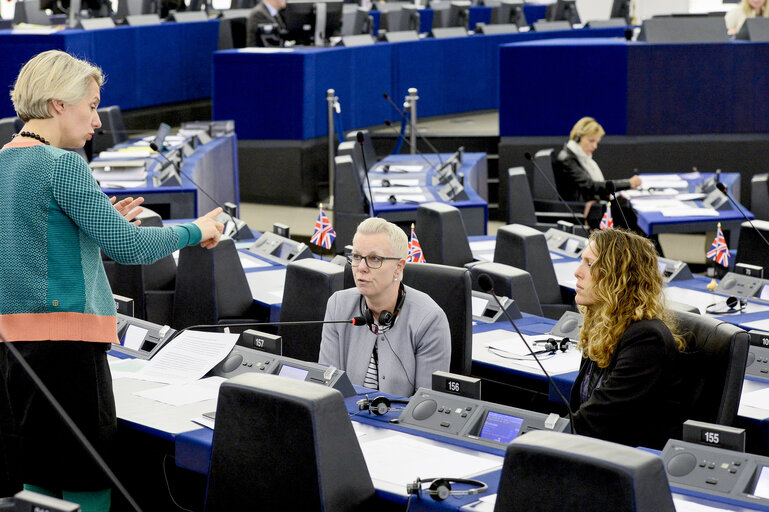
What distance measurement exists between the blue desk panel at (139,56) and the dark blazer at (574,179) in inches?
165

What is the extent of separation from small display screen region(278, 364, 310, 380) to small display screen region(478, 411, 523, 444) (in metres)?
0.63

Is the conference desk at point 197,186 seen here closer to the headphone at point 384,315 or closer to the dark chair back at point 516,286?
the dark chair back at point 516,286

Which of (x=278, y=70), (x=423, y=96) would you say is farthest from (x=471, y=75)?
(x=278, y=70)

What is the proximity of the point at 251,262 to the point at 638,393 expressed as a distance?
289 centimetres

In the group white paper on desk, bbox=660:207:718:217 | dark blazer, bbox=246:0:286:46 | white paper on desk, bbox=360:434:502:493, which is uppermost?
dark blazer, bbox=246:0:286:46

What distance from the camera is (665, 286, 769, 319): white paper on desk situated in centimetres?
461

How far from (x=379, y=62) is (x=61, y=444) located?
865 centimetres

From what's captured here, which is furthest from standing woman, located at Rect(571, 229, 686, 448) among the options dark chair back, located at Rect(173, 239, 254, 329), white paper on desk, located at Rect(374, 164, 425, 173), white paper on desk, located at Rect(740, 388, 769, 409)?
white paper on desk, located at Rect(374, 164, 425, 173)

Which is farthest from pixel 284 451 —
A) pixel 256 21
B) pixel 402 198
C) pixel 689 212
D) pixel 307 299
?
pixel 256 21

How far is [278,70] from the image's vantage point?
9.74m

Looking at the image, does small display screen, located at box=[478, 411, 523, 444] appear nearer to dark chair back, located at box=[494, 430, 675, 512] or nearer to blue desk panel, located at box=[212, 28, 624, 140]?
dark chair back, located at box=[494, 430, 675, 512]

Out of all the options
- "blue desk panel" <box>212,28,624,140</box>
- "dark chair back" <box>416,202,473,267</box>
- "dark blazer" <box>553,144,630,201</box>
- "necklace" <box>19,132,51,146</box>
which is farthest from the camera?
"blue desk panel" <box>212,28,624,140</box>

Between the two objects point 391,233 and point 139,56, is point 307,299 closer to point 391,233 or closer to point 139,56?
point 391,233

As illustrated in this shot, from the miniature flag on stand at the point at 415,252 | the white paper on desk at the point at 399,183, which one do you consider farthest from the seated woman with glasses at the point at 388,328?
the white paper on desk at the point at 399,183
